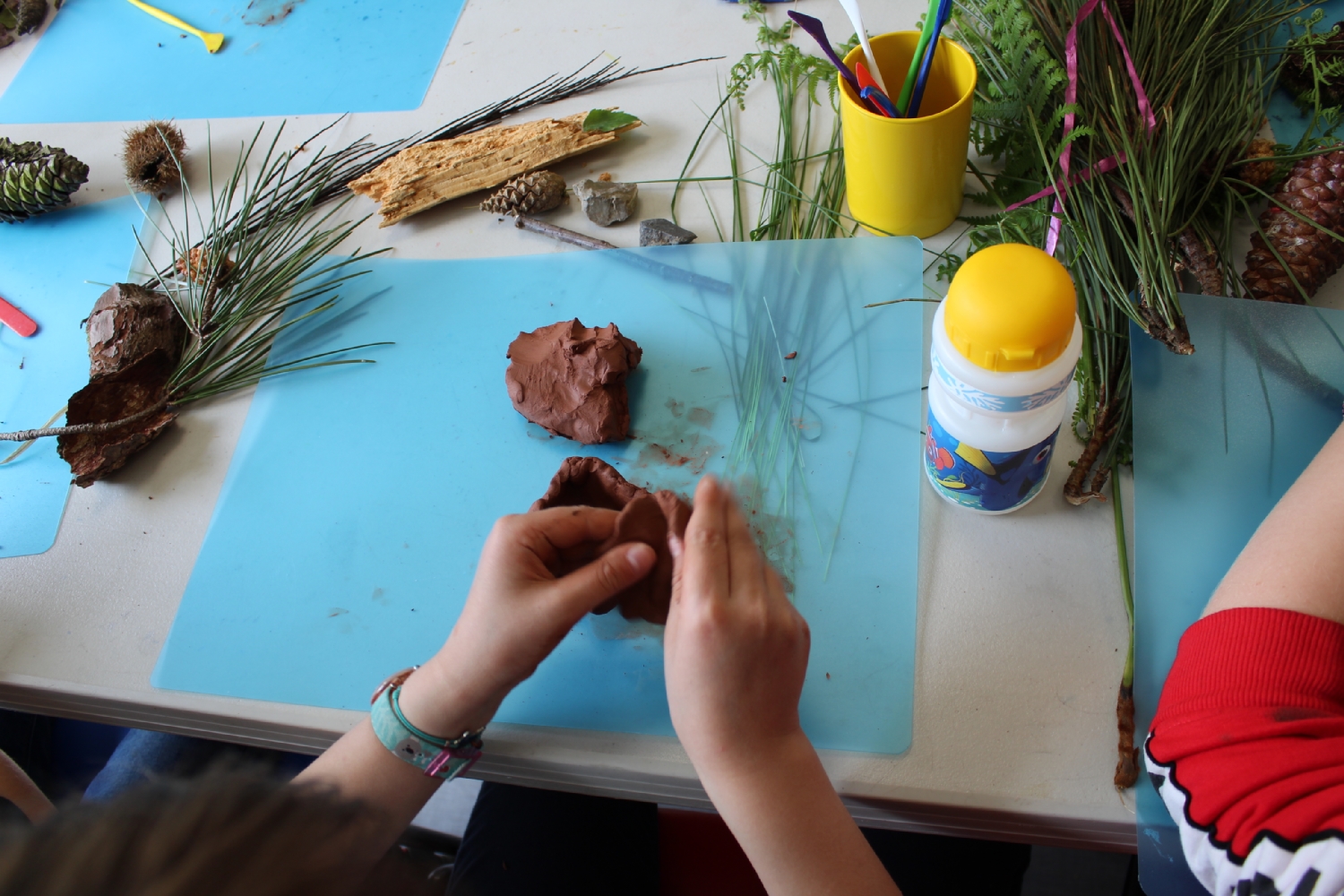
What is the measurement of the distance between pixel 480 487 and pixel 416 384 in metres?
0.17

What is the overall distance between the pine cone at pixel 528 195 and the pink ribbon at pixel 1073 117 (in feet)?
1.87

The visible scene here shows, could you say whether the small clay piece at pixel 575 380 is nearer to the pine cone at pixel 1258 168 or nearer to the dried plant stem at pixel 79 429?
the dried plant stem at pixel 79 429

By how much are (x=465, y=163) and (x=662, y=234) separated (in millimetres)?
297

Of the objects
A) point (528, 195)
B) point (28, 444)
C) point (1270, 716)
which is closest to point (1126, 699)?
point (1270, 716)

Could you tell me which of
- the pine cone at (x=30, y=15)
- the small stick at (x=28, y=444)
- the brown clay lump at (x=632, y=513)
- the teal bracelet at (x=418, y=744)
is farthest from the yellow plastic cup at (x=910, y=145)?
the pine cone at (x=30, y=15)

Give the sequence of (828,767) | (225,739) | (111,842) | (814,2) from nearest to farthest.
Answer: (111,842), (828,767), (225,739), (814,2)

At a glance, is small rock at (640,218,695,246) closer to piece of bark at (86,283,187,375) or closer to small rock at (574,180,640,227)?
small rock at (574,180,640,227)

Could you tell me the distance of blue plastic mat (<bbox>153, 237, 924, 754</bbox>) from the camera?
78cm

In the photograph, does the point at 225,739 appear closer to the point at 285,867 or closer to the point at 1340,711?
the point at 285,867

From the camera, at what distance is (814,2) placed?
117 centimetres

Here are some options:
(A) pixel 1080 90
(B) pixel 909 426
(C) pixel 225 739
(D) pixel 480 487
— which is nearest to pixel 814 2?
(A) pixel 1080 90

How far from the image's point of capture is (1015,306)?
547mm

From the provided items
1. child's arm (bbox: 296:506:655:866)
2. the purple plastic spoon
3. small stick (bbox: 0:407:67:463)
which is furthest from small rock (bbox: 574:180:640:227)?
small stick (bbox: 0:407:67:463)

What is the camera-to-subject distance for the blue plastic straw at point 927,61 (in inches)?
29.2
